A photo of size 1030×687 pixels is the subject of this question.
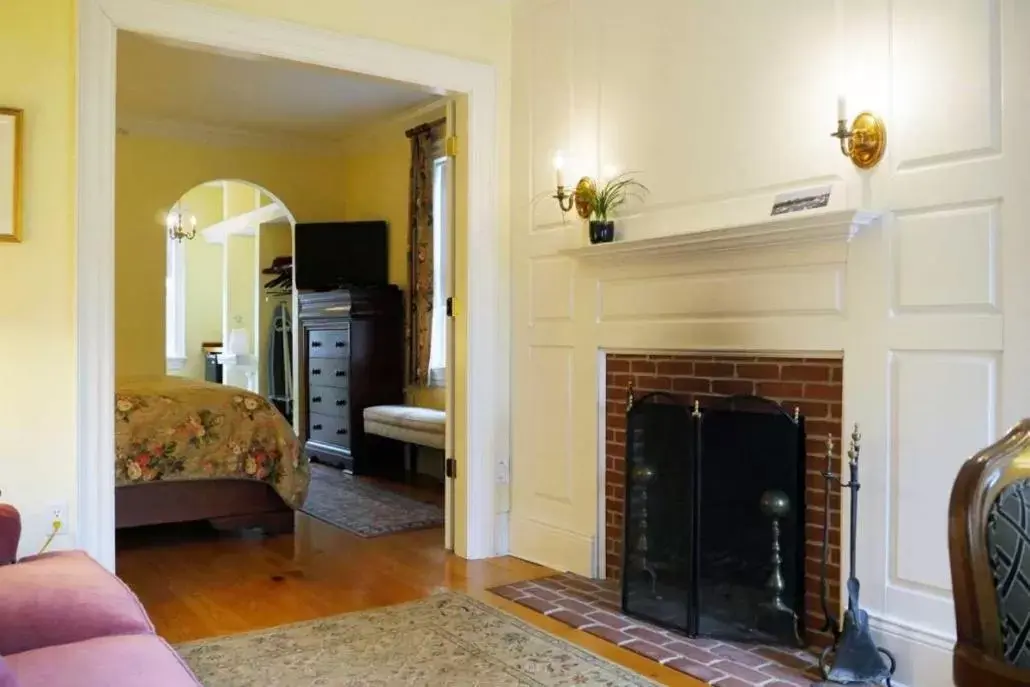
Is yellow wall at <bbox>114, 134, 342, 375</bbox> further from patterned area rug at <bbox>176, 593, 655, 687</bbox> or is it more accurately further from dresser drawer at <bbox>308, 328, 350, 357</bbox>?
patterned area rug at <bbox>176, 593, 655, 687</bbox>

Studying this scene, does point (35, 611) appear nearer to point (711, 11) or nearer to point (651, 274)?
point (651, 274)

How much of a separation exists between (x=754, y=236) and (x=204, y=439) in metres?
2.96

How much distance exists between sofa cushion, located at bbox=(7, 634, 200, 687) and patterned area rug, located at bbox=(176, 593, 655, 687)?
86cm

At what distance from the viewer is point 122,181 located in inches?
275

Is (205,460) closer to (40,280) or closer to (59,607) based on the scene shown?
(40,280)

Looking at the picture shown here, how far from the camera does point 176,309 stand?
10820mm

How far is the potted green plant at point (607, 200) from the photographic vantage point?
3.66 meters

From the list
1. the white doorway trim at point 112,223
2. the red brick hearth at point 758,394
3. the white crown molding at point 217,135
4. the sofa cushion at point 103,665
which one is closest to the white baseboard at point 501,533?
the white doorway trim at point 112,223

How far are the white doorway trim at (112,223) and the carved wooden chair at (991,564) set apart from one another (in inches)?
112

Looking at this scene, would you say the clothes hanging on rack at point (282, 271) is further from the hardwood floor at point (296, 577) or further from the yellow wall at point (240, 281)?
the hardwood floor at point (296, 577)

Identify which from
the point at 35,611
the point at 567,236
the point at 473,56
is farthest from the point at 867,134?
the point at 35,611

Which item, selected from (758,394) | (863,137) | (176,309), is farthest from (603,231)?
(176,309)

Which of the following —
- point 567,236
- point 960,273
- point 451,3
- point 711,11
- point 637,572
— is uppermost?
point 451,3

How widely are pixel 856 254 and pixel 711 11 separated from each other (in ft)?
3.74
